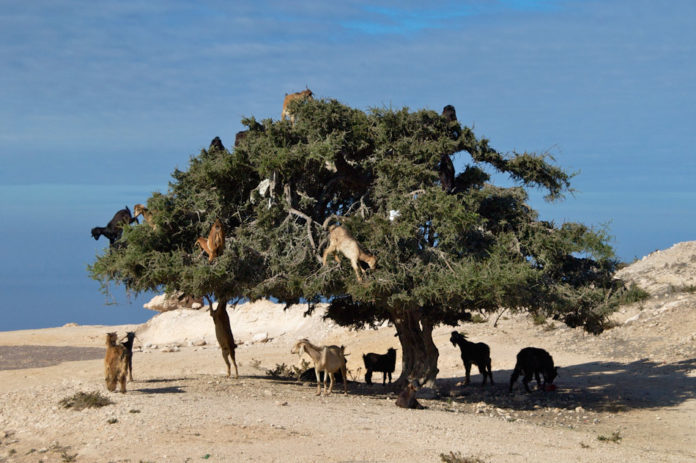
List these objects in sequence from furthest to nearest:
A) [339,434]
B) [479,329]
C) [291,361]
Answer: [479,329], [291,361], [339,434]

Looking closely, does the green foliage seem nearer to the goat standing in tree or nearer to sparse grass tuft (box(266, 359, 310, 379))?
the goat standing in tree

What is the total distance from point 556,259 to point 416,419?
238 inches

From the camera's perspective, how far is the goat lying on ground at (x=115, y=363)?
12883mm

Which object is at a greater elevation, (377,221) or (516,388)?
(377,221)

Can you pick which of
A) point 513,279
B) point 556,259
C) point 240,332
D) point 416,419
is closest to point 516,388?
point 556,259

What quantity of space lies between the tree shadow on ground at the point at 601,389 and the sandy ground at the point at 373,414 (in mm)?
51

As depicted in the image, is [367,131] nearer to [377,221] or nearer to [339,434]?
[377,221]

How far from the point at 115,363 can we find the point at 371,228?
217 inches

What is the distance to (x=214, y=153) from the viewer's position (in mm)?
16969

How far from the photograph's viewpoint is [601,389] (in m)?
19.3

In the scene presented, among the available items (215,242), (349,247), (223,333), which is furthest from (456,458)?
(223,333)

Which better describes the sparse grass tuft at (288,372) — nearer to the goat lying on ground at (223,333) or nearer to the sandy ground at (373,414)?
the sandy ground at (373,414)

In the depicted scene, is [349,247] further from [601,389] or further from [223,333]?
[601,389]

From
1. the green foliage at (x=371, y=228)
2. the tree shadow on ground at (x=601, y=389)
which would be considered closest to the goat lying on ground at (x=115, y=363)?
the green foliage at (x=371, y=228)
